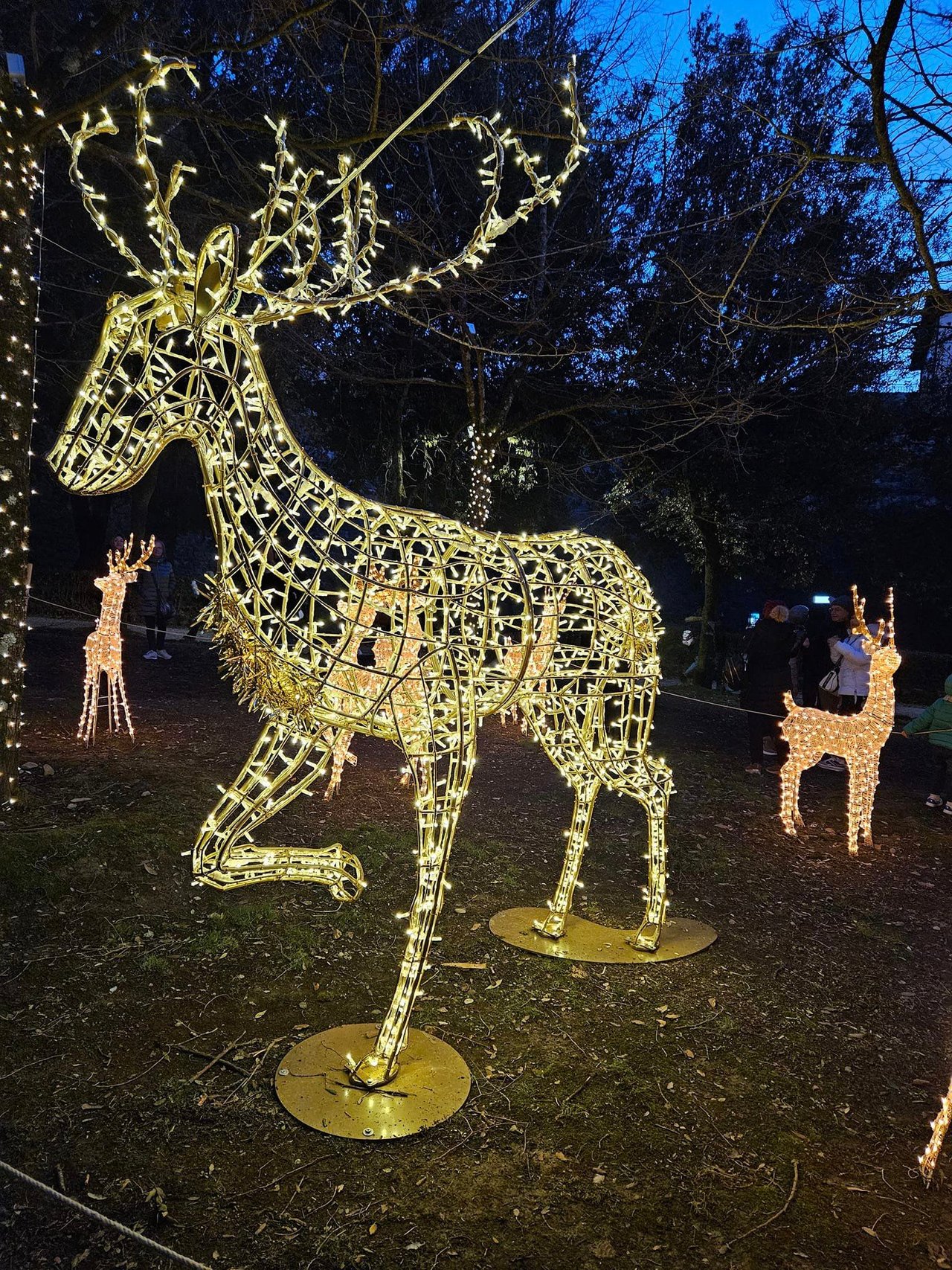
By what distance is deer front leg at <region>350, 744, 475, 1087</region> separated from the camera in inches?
111

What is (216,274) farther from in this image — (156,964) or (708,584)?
(708,584)

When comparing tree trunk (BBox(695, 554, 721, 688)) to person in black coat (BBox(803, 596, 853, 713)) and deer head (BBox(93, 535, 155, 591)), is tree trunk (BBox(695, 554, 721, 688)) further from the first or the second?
deer head (BBox(93, 535, 155, 591))

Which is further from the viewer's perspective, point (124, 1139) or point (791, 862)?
point (791, 862)

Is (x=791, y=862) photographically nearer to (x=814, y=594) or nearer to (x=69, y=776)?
(x=69, y=776)

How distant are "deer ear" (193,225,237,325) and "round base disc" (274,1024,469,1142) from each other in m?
2.68

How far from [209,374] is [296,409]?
12.0m

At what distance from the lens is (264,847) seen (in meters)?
3.06

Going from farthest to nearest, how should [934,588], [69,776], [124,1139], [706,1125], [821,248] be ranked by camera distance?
1. [934,588]
2. [821,248]
3. [69,776]
4. [706,1125]
5. [124,1139]

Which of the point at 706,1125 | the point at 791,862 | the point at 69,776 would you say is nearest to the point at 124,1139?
the point at 706,1125

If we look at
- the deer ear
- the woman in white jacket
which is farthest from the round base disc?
the woman in white jacket

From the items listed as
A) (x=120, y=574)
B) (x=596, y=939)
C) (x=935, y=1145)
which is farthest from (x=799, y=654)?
(x=935, y=1145)

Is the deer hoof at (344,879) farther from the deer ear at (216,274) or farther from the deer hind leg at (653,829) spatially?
the deer ear at (216,274)

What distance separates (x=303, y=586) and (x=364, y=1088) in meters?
1.82

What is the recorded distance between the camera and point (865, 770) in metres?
6.38
